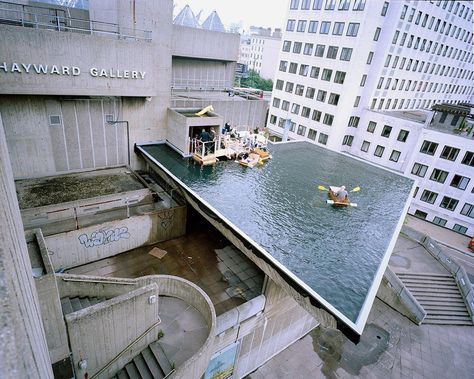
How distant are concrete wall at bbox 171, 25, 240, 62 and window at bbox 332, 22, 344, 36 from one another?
59.4ft

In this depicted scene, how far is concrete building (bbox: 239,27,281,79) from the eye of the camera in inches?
3748

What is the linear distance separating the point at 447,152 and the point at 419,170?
3736 millimetres

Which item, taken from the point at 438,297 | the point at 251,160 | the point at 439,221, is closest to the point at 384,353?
the point at 438,297

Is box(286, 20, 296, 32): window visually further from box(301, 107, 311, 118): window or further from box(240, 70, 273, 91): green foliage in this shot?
box(240, 70, 273, 91): green foliage

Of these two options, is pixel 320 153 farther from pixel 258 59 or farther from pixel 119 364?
pixel 258 59

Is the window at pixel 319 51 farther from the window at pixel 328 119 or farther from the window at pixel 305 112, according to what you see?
the window at pixel 328 119

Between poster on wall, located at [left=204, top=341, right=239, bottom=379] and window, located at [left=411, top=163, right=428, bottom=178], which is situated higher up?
window, located at [left=411, top=163, right=428, bottom=178]

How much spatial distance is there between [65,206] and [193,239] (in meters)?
7.62

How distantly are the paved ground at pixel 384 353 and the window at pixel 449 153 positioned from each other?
20.3 meters

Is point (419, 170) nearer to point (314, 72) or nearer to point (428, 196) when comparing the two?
point (428, 196)

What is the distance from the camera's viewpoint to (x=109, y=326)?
35.8ft

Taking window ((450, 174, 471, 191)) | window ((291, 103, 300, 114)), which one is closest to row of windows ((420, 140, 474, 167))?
window ((450, 174, 471, 191))

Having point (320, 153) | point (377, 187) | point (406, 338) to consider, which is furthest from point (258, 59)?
point (406, 338)

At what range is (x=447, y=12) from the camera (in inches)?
1788
